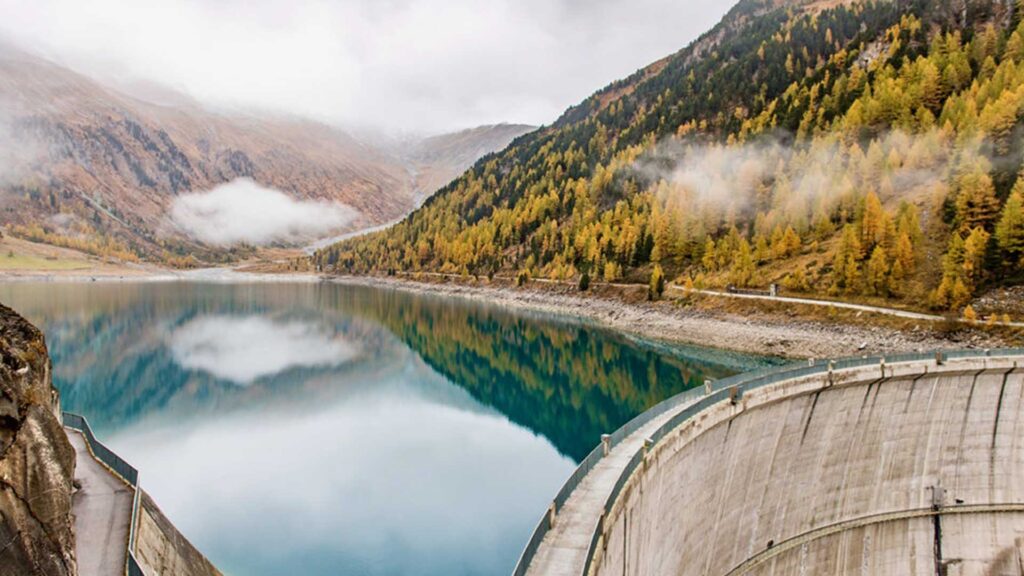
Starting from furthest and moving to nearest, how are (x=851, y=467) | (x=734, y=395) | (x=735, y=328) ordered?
(x=735, y=328)
(x=851, y=467)
(x=734, y=395)

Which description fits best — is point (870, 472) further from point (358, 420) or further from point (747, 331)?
point (747, 331)

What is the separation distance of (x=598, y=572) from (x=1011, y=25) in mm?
153098

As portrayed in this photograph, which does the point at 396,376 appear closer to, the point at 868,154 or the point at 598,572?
the point at 598,572

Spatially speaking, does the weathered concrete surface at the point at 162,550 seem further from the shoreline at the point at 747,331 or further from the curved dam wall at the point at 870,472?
the shoreline at the point at 747,331

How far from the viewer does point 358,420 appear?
51219 mm

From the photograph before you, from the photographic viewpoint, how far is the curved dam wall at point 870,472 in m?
25.5

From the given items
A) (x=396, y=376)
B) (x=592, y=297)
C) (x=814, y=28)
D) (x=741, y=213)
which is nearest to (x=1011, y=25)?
(x=741, y=213)

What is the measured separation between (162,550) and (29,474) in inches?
358

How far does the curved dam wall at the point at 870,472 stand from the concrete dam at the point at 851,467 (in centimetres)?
6

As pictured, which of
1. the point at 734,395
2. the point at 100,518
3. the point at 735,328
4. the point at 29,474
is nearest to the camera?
the point at 29,474

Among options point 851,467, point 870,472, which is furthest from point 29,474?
point 870,472

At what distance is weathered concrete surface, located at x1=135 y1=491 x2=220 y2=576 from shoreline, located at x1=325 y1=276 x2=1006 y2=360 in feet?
194

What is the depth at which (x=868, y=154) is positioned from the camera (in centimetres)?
9812

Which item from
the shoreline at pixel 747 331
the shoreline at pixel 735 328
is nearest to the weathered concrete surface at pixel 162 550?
the shoreline at pixel 747 331
